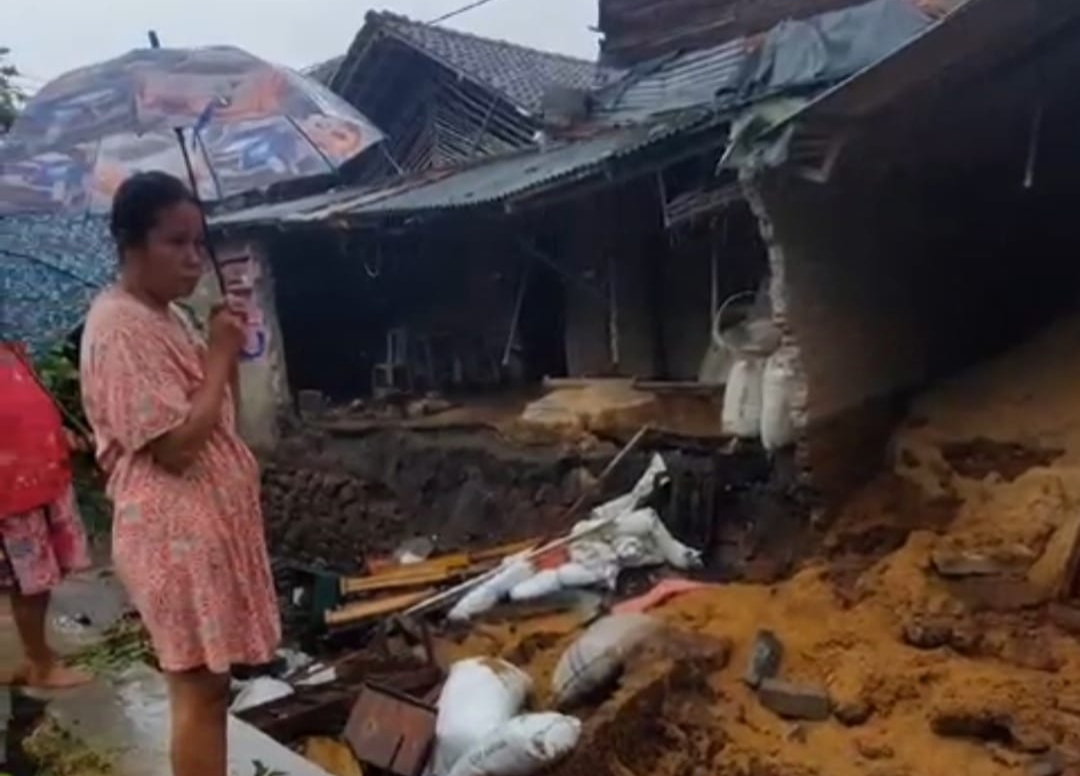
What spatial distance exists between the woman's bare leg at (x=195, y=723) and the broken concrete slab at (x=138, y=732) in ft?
3.39

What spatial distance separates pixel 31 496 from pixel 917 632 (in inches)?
162

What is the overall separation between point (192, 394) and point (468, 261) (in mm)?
9887

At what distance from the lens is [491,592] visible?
26.1ft

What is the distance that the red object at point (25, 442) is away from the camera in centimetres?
431

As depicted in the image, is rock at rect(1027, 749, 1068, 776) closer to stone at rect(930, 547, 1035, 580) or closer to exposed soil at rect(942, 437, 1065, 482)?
stone at rect(930, 547, 1035, 580)

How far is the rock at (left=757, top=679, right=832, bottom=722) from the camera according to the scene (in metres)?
5.79

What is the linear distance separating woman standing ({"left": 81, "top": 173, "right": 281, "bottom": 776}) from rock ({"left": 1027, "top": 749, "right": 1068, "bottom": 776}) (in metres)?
3.40

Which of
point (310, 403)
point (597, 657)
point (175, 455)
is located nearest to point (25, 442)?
point (175, 455)

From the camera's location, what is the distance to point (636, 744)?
19.4 feet

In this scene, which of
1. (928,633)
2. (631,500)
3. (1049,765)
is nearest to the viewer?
(1049,765)

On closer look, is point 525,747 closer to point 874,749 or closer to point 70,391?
point 874,749

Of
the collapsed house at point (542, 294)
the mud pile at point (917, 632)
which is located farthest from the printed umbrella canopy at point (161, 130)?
the mud pile at point (917, 632)

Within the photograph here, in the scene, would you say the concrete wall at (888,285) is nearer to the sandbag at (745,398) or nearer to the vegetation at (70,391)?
the sandbag at (745,398)

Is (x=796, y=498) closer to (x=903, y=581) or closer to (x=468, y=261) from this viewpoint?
(x=903, y=581)
